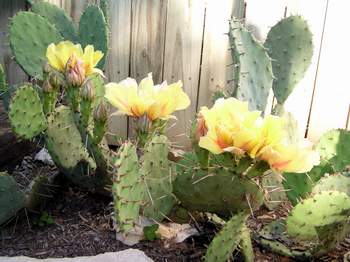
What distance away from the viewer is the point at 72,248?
94.3 inches

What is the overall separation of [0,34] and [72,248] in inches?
70.3

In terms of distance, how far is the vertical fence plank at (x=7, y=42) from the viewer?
3.59 meters

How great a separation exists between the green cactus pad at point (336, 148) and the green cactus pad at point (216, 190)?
762 millimetres

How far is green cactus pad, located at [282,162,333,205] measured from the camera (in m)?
2.53

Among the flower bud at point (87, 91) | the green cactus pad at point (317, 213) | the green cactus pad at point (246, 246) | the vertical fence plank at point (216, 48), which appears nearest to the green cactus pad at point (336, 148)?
the green cactus pad at point (317, 213)

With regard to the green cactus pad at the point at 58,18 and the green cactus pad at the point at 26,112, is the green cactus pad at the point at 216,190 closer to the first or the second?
the green cactus pad at the point at 26,112

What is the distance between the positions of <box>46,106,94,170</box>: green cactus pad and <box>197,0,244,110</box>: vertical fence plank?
1108mm

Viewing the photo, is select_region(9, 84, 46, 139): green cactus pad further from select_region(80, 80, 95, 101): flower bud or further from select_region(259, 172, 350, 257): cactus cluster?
select_region(259, 172, 350, 257): cactus cluster

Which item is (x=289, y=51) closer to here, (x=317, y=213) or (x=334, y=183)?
(x=334, y=183)

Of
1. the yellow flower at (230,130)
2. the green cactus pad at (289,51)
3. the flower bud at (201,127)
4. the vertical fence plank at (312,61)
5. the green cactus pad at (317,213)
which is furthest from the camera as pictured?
the vertical fence plank at (312,61)

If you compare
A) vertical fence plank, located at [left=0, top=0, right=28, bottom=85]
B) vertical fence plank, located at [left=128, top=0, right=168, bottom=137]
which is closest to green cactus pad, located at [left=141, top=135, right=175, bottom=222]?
vertical fence plank, located at [left=128, top=0, right=168, bottom=137]

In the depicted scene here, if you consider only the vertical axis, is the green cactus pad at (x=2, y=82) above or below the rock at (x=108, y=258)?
above

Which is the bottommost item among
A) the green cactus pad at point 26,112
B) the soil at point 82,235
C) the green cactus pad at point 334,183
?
Result: the soil at point 82,235

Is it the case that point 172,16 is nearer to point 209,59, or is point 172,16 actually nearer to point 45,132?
point 209,59
